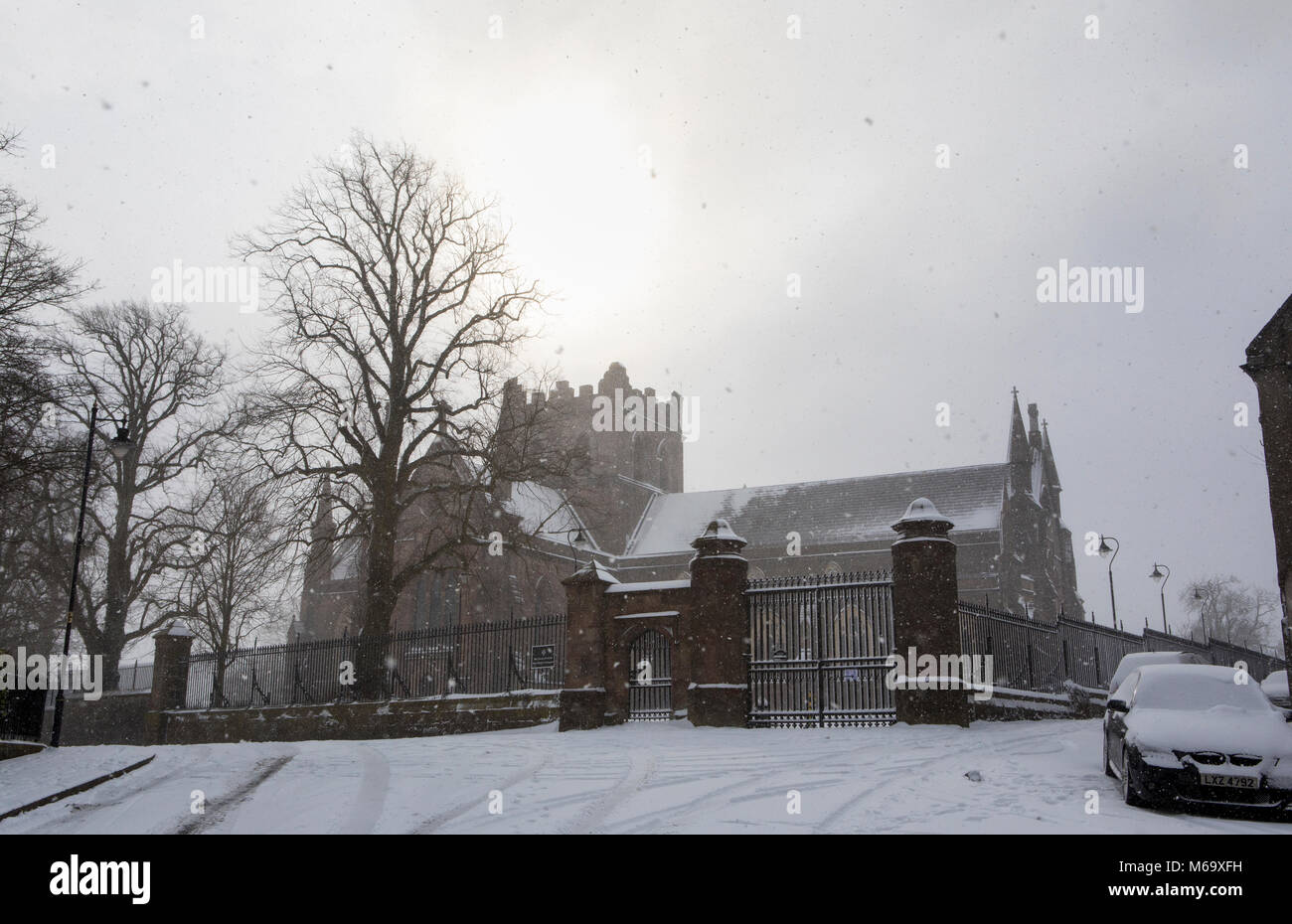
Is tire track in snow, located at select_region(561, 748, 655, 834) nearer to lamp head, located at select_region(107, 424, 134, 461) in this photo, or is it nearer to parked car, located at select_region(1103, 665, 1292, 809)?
parked car, located at select_region(1103, 665, 1292, 809)

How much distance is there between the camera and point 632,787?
10.4m

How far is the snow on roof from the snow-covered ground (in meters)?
32.5

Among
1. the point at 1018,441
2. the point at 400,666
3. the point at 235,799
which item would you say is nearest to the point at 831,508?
the point at 1018,441

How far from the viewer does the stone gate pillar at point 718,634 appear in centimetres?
1702

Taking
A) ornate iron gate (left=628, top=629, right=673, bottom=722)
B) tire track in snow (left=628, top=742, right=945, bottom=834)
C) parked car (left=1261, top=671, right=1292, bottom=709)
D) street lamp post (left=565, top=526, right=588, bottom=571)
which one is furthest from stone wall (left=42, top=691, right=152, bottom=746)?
parked car (left=1261, top=671, right=1292, bottom=709)

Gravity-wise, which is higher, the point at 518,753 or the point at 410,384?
the point at 410,384

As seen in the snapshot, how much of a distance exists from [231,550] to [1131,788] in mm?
29478

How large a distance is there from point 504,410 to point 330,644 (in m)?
7.33

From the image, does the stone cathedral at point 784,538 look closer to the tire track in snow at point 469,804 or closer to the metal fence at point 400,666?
the metal fence at point 400,666

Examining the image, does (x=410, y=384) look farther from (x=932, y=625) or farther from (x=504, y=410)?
(x=932, y=625)

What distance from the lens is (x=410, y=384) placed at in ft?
92.8

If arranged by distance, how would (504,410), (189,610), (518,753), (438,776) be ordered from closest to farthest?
(438,776)
(518,753)
(504,410)
(189,610)

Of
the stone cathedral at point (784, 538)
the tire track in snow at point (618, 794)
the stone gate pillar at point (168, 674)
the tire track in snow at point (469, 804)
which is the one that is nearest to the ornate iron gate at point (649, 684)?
the tire track in snow at point (618, 794)
